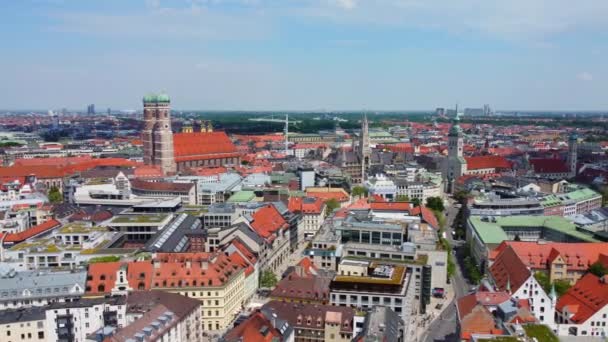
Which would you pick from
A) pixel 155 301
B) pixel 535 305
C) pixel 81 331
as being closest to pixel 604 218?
pixel 535 305

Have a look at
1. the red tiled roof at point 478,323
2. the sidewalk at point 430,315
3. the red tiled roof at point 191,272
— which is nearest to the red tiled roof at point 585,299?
the sidewalk at point 430,315

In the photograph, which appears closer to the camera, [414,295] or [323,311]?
[323,311]

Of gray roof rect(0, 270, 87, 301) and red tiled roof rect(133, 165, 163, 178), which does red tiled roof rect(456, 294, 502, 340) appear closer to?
gray roof rect(0, 270, 87, 301)

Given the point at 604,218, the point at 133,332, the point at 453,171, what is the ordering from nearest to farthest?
1. the point at 133,332
2. the point at 604,218
3. the point at 453,171

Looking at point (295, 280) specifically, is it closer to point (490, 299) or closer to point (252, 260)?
point (252, 260)

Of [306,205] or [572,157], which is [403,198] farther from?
[572,157]

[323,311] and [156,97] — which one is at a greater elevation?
[156,97]

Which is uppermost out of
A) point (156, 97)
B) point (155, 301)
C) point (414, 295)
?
point (156, 97)
